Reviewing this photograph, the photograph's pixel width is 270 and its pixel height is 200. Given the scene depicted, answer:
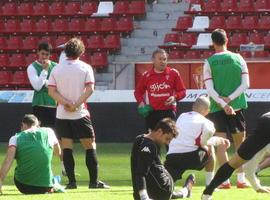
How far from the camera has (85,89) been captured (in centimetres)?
1191

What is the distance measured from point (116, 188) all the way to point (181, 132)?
4.54 feet

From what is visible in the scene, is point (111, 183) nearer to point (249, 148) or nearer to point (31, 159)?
point (31, 159)

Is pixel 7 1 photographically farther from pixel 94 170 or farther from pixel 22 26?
pixel 94 170

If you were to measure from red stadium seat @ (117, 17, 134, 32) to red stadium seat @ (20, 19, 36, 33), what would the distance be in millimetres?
2580

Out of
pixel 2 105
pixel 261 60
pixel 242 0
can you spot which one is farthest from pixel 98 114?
pixel 242 0

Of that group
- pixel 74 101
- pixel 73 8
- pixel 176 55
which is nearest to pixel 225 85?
pixel 74 101

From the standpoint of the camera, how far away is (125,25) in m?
27.6

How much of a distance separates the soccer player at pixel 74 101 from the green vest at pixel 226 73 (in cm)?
150

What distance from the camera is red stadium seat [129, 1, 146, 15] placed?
27859 mm

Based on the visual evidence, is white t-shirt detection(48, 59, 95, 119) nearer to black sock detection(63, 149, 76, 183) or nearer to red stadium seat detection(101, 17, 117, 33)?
black sock detection(63, 149, 76, 183)

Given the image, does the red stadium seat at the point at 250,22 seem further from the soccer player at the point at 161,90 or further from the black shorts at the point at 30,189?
the black shorts at the point at 30,189

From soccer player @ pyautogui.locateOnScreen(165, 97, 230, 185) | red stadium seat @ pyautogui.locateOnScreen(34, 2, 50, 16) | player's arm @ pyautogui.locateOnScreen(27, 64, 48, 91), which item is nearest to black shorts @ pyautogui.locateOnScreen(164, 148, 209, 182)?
soccer player @ pyautogui.locateOnScreen(165, 97, 230, 185)

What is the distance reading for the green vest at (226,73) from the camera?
39.3 ft

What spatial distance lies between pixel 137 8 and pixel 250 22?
3.47 m
